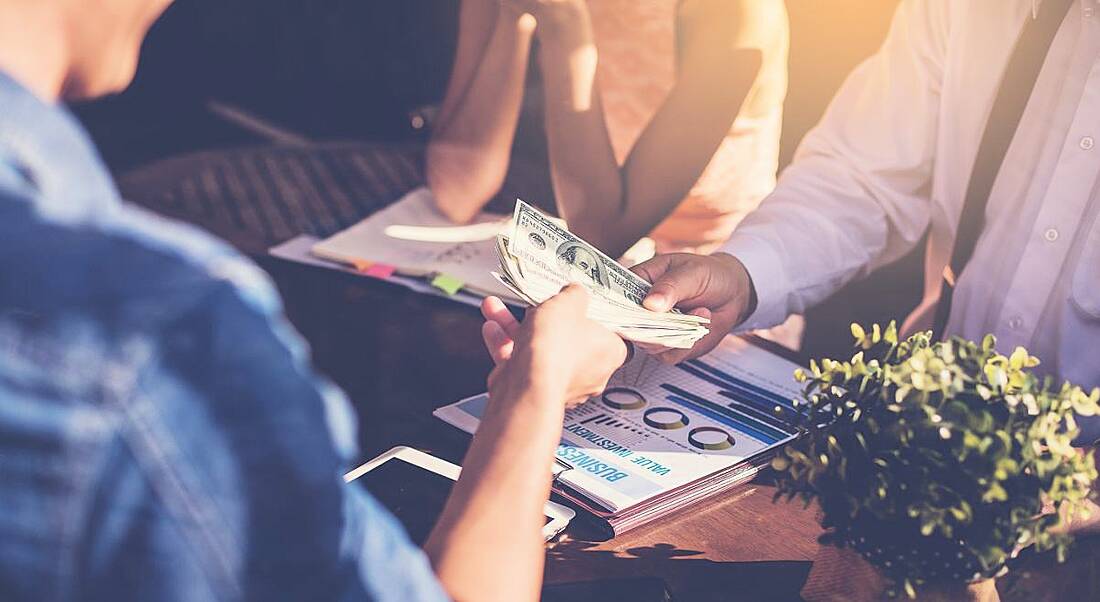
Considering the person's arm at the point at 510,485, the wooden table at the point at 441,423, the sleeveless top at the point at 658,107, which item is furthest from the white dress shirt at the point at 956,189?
the person's arm at the point at 510,485

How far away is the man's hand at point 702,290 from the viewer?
108 cm

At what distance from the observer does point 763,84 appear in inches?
62.4

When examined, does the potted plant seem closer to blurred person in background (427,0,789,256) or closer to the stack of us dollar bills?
the stack of us dollar bills

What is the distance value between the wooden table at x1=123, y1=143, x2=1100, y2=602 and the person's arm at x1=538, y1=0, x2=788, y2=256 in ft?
1.11

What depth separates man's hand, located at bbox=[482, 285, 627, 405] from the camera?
668mm

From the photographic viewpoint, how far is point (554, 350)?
0.70m

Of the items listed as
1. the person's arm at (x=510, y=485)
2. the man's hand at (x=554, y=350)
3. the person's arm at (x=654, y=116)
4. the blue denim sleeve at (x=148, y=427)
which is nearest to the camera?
the blue denim sleeve at (x=148, y=427)

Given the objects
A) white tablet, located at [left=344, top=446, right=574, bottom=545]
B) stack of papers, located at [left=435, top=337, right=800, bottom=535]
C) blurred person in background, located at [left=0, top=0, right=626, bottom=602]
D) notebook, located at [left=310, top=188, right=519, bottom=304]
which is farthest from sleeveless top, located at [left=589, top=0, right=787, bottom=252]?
blurred person in background, located at [left=0, top=0, right=626, bottom=602]

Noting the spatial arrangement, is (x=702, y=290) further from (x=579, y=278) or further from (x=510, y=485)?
(x=510, y=485)

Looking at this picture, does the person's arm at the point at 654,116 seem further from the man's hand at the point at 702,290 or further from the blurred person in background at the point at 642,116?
the man's hand at the point at 702,290

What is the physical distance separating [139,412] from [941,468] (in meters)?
0.48

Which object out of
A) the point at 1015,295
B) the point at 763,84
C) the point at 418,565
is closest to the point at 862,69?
the point at 763,84

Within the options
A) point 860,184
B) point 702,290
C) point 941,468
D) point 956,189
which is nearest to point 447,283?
point 702,290

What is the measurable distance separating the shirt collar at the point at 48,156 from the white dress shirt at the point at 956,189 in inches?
36.6
